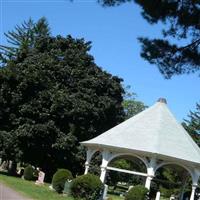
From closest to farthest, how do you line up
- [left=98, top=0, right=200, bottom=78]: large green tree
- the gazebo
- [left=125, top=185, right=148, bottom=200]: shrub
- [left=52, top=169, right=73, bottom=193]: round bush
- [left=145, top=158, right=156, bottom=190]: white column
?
[left=98, top=0, right=200, bottom=78]: large green tree < [left=125, top=185, right=148, bottom=200]: shrub < [left=52, top=169, right=73, bottom=193]: round bush < [left=145, top=158, right=156, bottom=190]: white column < the gazebo

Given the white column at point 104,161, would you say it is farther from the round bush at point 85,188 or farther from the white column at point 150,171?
the round bush at point 85,188

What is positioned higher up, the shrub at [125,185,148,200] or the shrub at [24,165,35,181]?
the shrub at [24,165,35,181]

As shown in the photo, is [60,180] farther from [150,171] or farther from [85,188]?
[150,171]

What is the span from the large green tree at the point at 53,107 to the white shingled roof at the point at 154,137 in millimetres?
7852

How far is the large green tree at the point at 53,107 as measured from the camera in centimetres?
4541

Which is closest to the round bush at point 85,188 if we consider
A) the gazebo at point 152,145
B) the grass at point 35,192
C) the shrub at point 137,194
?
the grass at point 35,192

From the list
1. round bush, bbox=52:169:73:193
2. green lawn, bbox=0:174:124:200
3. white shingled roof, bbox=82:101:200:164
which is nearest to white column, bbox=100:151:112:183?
white shingled roof, bbox=82:101:200:164

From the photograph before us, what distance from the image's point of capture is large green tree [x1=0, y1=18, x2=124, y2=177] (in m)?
45.4

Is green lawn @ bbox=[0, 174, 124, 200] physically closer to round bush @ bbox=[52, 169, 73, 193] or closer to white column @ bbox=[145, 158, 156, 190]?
round bush @ bbox=[52, 169, 73, 193]

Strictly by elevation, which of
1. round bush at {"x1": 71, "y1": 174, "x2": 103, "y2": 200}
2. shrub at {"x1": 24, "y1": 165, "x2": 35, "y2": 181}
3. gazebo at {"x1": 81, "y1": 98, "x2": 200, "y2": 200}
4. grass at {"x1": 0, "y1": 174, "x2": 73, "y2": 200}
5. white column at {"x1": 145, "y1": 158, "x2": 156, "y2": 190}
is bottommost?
grass at {"x1": 0, "y1": 174, "x2": 73, "y2": 200}

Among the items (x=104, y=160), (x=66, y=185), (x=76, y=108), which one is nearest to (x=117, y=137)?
(x=104, y=160)

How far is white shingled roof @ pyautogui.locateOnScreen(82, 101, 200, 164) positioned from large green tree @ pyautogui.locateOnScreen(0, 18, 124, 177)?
7852 millimetres

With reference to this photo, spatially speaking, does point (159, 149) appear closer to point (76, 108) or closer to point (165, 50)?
point (76, 108)

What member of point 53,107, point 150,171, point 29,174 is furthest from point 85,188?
point 53,107
